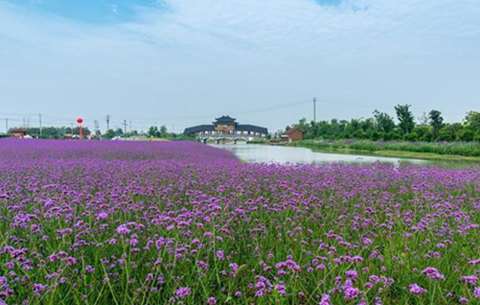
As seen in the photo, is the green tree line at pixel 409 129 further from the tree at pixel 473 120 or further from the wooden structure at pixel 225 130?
the wooden structure at pixel 225 130

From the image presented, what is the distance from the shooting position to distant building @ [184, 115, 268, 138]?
280ft

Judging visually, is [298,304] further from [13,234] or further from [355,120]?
[355,120]

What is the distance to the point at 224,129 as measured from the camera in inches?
3359

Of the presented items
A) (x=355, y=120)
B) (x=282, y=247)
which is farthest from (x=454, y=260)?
(x=355, y=120)

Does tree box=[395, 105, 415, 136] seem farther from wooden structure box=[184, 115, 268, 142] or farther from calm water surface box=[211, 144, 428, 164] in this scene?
wooden structure box=[184, 115, 268, 142]

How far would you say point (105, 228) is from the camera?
3.30 metres

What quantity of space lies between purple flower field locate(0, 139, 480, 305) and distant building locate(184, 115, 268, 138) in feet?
256

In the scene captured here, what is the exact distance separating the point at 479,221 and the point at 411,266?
6.83 feet

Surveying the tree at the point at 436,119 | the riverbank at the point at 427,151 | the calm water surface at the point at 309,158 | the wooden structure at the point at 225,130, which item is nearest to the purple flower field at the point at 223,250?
the calm water surface at the point at 309,158

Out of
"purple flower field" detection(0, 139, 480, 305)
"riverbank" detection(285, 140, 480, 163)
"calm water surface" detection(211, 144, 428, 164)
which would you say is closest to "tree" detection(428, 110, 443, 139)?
"riverbank" detection(285, 140, 480, 163)

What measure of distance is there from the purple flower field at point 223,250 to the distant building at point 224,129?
78179mm

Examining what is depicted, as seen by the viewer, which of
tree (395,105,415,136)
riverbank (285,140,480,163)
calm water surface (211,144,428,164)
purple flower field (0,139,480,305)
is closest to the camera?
purple flower field (0,139,480,305)

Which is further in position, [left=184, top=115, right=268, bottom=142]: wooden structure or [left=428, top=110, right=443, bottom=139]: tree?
[left=184, top=115, right=268, bottom=142]: wooden structure

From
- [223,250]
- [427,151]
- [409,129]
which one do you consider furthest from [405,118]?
[223,250]
